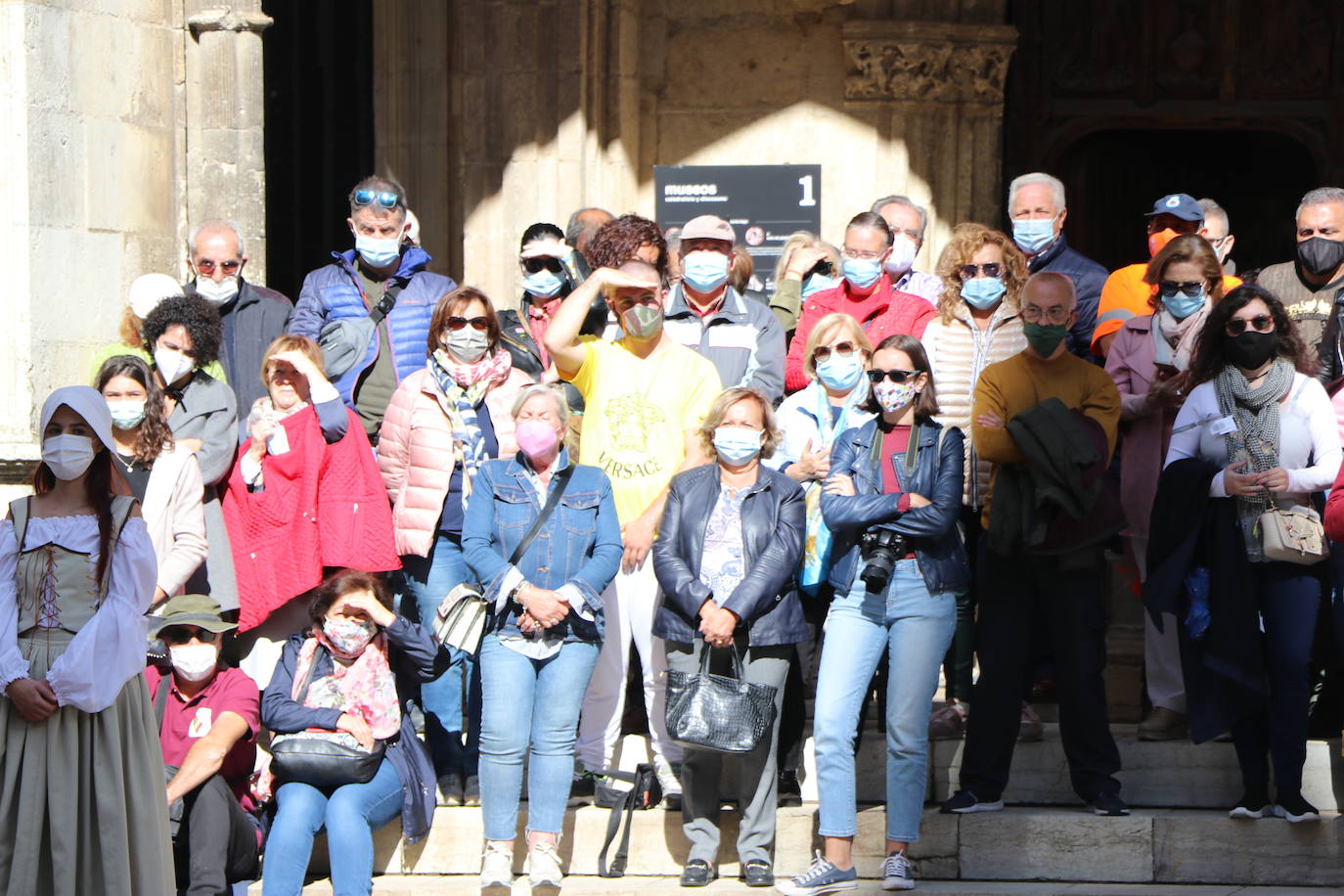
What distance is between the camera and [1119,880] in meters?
8.02

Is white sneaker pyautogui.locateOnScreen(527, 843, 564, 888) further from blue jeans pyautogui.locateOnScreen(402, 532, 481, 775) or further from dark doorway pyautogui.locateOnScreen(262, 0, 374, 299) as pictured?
dark doorway pyautogui.locateOnScreen(262, 0, 374, 299)

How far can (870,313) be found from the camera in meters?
8.88

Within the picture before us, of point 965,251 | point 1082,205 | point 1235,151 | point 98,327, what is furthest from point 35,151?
point 1235,151

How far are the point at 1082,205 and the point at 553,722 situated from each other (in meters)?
7.36

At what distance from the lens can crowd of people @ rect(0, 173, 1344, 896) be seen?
25.4ft

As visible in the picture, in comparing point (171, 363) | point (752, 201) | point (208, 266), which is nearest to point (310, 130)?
point (752, 201)

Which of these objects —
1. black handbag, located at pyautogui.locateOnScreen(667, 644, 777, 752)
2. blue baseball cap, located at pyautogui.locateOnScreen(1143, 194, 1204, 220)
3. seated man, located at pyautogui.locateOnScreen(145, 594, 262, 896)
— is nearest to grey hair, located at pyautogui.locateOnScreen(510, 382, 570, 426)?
black handbag, located at pyautogui.locateOnScreen(667, 644, 777, 752)

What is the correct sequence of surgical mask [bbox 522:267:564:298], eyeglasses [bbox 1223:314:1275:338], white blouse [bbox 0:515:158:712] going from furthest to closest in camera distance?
surgical mask [bbox 522:267:564:298] < eyeglasses [bbox 1223:314:1275:338] < white blouse [bbox 0:515:158:712]

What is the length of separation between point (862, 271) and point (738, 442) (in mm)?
1263

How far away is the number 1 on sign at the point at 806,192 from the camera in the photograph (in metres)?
11.0

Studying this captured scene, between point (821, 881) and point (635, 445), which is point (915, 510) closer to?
point (635, 445)

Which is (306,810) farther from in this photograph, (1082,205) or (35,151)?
(1082,205)

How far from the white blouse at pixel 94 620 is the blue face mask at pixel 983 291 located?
3.24m

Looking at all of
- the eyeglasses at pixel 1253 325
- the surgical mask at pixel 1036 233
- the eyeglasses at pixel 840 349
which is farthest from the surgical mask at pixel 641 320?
the eyeglasses at pixel 1253 325
